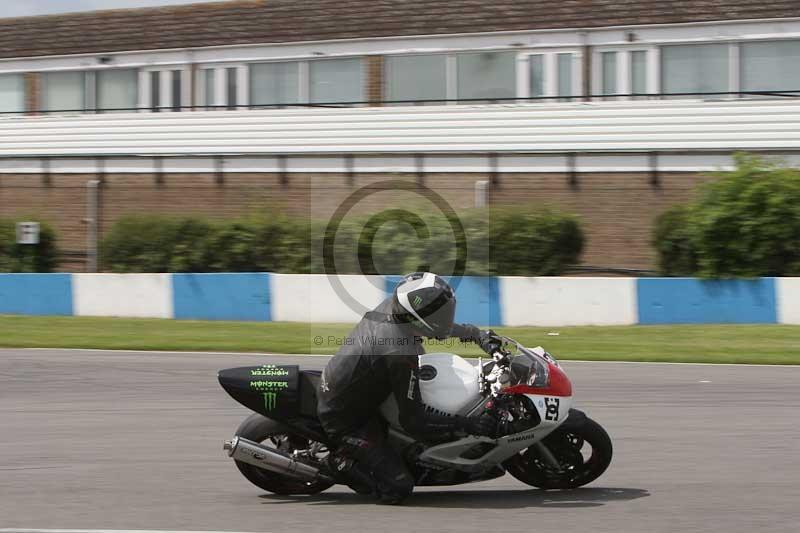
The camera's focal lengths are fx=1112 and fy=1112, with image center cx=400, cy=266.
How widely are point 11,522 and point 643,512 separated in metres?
3.72

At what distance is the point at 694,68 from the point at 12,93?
Result: 67.8ft

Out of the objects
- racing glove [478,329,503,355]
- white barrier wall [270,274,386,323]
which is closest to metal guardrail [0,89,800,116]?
white barrier wall [270,274,386,323]

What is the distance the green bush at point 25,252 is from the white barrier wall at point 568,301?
1088 centimetres

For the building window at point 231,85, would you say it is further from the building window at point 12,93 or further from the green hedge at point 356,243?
the green hedge at point 356,243

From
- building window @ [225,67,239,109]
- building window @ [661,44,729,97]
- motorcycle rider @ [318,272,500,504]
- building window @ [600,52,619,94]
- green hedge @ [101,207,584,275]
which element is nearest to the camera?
motorcycle rider @ [318,272,500,504]

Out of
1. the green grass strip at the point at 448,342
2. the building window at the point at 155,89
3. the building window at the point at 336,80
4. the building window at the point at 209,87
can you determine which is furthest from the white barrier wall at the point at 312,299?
the building window at the point at 155,89

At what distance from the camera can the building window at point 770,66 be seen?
25516 millimetres

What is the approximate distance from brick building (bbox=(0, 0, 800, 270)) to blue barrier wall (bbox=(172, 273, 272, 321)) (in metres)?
4.92

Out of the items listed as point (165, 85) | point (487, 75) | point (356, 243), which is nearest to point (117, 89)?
point (165, 85)

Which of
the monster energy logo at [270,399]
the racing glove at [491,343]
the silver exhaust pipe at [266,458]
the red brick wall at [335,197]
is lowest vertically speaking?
the silver exhaust pipe at [266,458]

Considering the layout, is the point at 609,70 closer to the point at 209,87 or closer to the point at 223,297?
the point at 209,87

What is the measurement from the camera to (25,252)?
2397 centimetres

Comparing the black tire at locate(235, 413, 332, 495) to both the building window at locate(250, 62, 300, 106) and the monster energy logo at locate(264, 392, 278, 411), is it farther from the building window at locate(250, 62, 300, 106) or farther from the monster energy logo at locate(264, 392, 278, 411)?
the building window at locate(250, 62, 300, 106)

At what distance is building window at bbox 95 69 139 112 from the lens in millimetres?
32281
